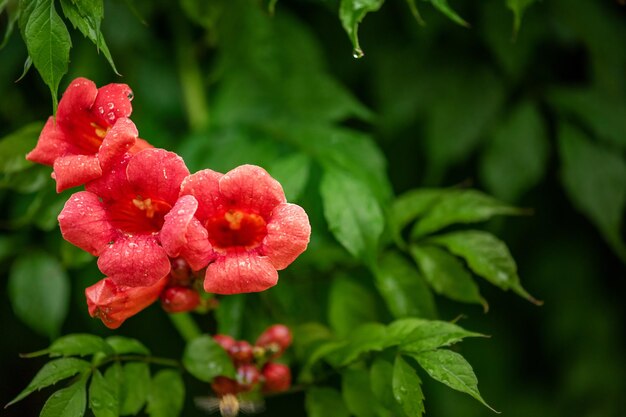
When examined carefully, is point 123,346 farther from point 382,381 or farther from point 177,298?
point 382,381

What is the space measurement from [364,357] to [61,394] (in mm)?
572

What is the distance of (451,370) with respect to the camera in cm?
124

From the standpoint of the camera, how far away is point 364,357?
1.45 metres

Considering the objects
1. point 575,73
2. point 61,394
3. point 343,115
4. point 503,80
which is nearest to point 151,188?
point 61,394

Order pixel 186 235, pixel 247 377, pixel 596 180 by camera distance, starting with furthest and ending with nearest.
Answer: pixel 596 180 < pixel 247 377 < pixel 186 235

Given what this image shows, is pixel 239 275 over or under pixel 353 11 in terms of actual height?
under

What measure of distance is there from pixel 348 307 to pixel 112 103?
2.50ft

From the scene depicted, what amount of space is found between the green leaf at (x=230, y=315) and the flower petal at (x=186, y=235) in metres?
0.48

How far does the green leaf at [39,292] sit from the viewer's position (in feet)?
5.98

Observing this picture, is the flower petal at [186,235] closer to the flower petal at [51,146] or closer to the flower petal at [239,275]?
the flower petal at [239,275]

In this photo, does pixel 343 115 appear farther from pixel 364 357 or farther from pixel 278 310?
pixel 364 357

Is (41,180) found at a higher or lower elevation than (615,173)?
lower

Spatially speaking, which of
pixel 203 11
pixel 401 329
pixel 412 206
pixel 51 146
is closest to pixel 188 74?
pixel 203 11

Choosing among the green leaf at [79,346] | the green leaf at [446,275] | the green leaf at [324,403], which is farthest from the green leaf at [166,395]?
the green leaf at [446,275]
